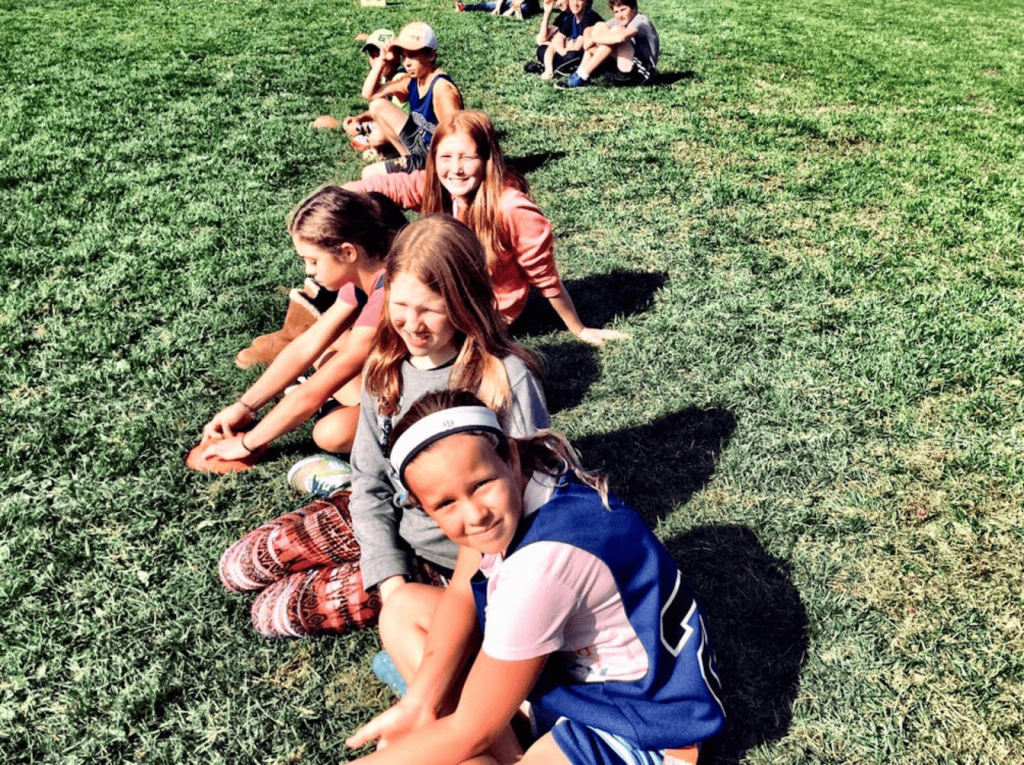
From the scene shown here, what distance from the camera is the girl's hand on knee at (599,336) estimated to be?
4555 millimetres

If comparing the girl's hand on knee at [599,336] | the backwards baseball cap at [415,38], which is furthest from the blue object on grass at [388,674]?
the backwards baseball cap at [415,38]

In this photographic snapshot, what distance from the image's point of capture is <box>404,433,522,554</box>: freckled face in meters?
1.85

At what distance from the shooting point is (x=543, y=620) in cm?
187

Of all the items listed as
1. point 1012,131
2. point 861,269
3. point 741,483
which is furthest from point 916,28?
point 741,483

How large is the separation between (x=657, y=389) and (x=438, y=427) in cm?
252

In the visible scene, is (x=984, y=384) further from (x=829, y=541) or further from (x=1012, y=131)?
(x=1012, y=131)

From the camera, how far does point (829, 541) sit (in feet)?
10.8

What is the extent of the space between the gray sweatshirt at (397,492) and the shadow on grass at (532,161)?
14.2 ft

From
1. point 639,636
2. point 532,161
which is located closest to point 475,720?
point 639,636

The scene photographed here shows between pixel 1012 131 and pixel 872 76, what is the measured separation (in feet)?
6.85

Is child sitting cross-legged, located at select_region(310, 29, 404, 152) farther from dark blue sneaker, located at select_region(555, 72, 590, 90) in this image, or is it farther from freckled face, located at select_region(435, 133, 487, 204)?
freckled face, located at select_region(435, 133, 487, 204)

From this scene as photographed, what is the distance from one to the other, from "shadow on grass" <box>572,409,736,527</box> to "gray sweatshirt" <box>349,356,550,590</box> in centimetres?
94

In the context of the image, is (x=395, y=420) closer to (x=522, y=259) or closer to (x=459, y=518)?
(x=459, y=518)

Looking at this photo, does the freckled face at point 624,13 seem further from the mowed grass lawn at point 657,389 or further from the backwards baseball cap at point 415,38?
the backwards baseball cap at point 415,38
